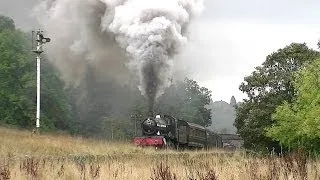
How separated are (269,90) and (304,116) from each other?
438 inches

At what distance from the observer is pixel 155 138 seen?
965 inches

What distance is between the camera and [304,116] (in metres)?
25.6

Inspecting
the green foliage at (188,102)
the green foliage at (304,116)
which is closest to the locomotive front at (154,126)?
the green foliage at (304,116)

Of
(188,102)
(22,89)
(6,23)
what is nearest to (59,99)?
(22,89)

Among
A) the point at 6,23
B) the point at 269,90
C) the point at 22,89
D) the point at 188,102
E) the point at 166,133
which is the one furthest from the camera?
the point at 188,102

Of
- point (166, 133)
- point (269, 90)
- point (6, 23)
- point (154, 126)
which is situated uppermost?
point (6, 23)

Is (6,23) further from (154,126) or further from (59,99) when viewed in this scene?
(154,126)

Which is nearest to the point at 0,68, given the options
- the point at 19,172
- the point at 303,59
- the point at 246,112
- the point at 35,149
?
the point at 246,112

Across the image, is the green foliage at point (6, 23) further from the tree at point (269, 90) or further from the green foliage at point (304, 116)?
the green foliage at point (304, 116)

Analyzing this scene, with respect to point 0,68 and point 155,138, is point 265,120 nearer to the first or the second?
point 155,138

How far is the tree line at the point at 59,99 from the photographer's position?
50562 mm

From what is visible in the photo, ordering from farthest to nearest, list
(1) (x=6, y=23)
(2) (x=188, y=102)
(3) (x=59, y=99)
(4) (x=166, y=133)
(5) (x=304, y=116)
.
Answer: (2) (x=188, y=102), (1) (x=6, y=23), (3) (x=59, y=99), (4) (x=166, y=133), (5) (x=304, y=116)

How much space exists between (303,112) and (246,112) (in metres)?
12.6

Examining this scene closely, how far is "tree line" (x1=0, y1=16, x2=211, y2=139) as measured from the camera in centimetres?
5056
